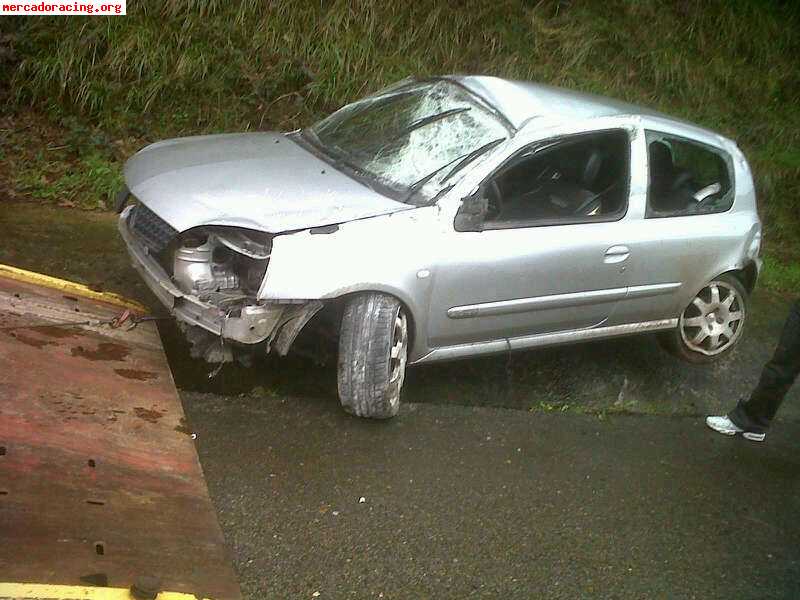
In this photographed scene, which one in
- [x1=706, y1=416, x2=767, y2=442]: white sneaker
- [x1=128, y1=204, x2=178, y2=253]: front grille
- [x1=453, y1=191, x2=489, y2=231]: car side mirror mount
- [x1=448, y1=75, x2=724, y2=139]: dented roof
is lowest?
[x1=706, y1=416, x2=767, y2=442]: white sneaker

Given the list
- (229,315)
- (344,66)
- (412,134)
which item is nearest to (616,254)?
(412,134)

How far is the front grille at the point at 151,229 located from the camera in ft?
13.5

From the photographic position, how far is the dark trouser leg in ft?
14.9

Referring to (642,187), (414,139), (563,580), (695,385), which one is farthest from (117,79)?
(563,580)

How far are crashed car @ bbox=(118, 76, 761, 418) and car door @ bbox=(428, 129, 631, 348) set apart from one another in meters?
0.01

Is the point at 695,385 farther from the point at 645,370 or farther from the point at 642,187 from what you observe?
the point at 642,187

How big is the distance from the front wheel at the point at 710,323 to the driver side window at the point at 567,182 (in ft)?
3.20

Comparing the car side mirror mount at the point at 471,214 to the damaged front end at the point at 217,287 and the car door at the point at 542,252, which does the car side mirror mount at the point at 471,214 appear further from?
the damaged front end at the point at 217,287

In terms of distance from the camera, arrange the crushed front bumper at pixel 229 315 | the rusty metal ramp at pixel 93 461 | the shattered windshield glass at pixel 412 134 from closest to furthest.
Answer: the rusty metal ramp at pixel 93 461 < the crushed front bumper at pixel 229 315 < the shattered windshield glass at pixel 412 134

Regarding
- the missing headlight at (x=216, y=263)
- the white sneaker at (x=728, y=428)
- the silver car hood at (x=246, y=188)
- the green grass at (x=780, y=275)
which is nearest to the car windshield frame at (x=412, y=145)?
the silver car hood at (x=246, y=188)

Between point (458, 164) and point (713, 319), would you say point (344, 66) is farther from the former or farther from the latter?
point (713, 319)

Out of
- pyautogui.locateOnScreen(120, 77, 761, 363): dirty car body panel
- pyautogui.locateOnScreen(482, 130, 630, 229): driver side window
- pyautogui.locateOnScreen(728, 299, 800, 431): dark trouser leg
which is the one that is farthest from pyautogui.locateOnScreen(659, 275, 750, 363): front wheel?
pyautogui.locateOnScreen(482, 130, 630, 229): driver side window

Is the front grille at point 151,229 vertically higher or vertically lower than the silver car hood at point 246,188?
lower

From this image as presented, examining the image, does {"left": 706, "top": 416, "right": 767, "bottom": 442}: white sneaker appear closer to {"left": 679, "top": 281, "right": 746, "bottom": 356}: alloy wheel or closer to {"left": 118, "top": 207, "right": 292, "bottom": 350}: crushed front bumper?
{"left": 679, "top": 281, "right": 746, "bottom": 356}: alloy wheel
